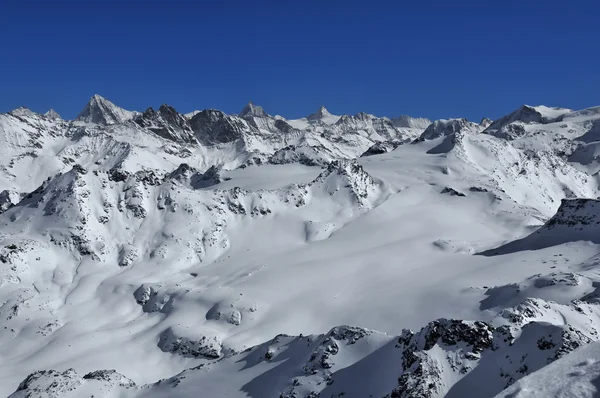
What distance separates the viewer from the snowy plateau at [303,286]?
27.4m

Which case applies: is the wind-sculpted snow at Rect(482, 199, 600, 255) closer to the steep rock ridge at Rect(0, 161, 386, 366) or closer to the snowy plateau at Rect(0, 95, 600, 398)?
the snowy plateau at Rect(0, 95, 600, 398)

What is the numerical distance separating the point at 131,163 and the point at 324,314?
143 meters

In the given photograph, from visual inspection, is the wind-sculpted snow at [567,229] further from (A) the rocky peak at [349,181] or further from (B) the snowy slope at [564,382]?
(B) the snowy slope at [564,382]

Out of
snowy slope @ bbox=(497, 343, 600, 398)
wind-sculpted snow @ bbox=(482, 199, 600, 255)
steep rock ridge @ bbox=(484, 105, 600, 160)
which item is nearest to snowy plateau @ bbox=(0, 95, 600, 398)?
snowy slope @ bbox=(497, 343, 600, 398)

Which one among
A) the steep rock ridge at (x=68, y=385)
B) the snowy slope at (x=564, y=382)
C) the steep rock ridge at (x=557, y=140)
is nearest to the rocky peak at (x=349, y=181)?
the steep rock ridge at (x=68, y=385)

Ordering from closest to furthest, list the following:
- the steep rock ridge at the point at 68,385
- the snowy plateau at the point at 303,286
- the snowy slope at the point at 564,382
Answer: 1. the snowy slope at the point at 564,382
2. the snowy plateau at the point at 303,286
3. the steep rock ridge at the point at 68,385

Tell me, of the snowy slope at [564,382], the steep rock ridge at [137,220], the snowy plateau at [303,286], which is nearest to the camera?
the snowy slope at [564,382]

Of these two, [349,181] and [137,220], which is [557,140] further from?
[137,220]

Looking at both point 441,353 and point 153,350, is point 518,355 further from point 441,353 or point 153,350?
point 153,350

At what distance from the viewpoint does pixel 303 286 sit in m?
66.1

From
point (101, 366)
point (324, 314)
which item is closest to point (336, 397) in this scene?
point (324, 314)

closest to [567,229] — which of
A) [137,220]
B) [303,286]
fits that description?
[303,286]

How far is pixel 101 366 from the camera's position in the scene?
53.8 m

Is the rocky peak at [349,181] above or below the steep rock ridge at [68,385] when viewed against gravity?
above
